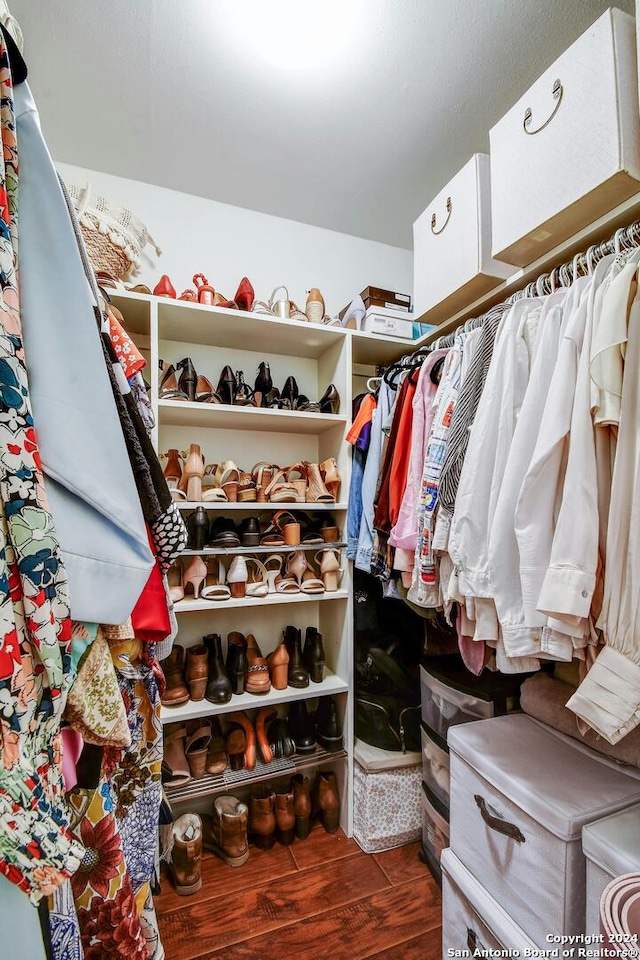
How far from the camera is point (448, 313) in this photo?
1434 millimetres

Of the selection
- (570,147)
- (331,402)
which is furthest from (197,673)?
(570,147)

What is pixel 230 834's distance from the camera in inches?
57.9

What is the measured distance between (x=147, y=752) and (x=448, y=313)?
146 cm

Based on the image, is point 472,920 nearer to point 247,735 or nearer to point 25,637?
point 247,735

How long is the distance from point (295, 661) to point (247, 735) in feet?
0.99

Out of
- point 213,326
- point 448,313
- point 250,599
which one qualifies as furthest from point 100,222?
point 250,599

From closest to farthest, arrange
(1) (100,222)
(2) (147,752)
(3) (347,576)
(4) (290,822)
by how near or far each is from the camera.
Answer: (2) (147,752) < (1) (100,222) < (4) (290,822) < (3) (347,576)

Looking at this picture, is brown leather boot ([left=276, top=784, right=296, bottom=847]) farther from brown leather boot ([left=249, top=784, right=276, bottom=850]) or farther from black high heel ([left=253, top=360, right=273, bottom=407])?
black high heel ([left=253, top=360, right=273, bottom=407])

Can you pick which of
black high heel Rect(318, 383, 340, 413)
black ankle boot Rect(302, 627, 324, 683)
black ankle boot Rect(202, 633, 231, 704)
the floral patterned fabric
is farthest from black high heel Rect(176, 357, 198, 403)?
the floral patterned fabric

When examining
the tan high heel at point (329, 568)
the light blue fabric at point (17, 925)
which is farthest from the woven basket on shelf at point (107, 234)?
the light blue fabric at point (17, 925)

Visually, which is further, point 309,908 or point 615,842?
point 309,908

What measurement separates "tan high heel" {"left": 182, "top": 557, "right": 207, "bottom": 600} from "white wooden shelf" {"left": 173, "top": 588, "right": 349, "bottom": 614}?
0.16 feet

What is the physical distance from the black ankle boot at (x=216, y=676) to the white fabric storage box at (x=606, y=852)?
3.43ft

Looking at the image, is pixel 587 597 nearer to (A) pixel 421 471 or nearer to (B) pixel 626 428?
(B) pixel 626 428
